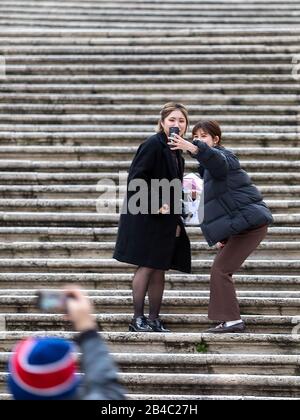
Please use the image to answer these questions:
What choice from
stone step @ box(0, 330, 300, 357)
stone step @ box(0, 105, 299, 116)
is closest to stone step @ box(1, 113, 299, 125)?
stone step @ box(0, 105, 299, 116)

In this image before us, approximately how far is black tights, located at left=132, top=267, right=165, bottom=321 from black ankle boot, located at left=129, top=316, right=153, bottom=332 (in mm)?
27

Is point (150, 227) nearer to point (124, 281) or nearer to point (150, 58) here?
point (124, 281)

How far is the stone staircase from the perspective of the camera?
532 centimetres

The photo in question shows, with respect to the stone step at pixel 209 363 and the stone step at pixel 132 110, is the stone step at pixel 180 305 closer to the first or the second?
the stone step at pixel 209 363

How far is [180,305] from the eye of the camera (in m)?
5.79

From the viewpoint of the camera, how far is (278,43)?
33.0 feet

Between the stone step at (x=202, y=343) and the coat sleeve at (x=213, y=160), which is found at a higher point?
the coat sleeve at (x=213, y=160)

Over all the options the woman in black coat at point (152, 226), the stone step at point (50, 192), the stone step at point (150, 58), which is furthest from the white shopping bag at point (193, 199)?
the stone step at point (150, 58)

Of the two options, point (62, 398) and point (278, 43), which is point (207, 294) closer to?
point (62, 398)

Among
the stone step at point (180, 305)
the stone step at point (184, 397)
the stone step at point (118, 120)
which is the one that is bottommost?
the stone step at point (184, 397)

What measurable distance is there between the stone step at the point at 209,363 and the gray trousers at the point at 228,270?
12.3 inches

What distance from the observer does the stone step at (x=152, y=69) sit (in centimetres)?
942

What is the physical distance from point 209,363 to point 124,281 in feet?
3.99

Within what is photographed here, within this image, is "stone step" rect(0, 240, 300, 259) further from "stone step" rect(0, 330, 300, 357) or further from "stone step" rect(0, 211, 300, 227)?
"stone step" rect(0, 330, 300, 357)
